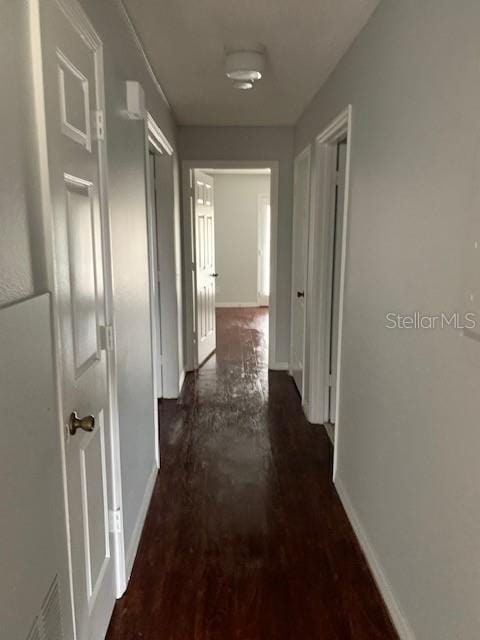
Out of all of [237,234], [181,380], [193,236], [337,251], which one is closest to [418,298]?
[337,251]

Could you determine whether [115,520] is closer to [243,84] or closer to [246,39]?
[246,39]

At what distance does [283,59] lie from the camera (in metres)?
2.71

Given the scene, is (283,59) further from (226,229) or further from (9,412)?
(226,229)

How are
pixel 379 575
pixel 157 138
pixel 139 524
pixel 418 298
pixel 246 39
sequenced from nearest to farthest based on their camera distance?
pixel 418 298 → pixel 379 575 → pixel 139 524 → pixel 246 39 → pixel 157 138

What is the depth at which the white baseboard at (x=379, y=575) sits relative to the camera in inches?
67.6

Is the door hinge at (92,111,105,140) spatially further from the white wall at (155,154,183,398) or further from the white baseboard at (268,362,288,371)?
the white baseboard at (268,362,288,371)

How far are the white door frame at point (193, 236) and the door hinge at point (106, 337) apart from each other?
117 inches

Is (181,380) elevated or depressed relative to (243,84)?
depressed

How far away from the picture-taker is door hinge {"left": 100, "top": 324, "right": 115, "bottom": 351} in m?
1.72

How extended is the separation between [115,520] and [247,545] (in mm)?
701

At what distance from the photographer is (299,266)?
14.4 feet

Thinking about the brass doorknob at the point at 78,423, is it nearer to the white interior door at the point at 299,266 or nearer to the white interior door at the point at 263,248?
the white interior door at the point at 299,266

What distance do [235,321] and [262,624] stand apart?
586cm

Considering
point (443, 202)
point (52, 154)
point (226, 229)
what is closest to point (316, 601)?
point (443, 202)
